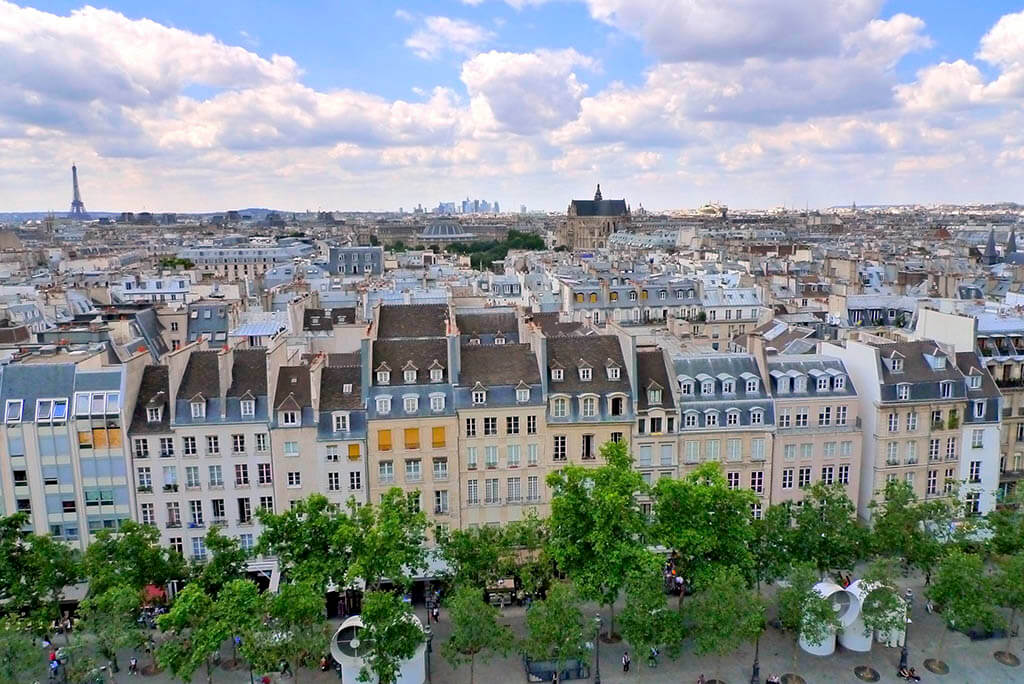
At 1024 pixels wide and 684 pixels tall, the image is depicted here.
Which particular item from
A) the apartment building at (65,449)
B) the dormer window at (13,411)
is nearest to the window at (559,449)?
the apartment building at (65,449)

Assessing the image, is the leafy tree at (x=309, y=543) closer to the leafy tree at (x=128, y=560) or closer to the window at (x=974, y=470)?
the leafy tree at (x=128, y=560)

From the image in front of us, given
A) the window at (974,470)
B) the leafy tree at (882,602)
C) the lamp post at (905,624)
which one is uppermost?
the window at (974,470)

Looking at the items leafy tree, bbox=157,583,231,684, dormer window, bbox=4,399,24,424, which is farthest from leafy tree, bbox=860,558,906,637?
dormer window, bbox=4,399,24,424

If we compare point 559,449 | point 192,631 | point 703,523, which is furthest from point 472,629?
point 559,449

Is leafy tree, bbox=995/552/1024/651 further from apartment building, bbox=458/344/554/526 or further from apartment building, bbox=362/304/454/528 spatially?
apartment building, bbox=362/304/454/528

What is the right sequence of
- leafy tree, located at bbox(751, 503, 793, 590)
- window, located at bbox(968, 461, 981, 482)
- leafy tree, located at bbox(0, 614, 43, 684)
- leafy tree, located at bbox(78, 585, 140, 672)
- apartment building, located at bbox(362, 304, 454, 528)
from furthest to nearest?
1. window, located at bbox(968, 461, 981, 482)
2. apartment building, located at bbox(362, 304, 454, 528)
3. leafy tree, located at bbox(751, 503, 793, 590)
4. leafy tree, located at bbox(78, 585, 140, 672)
5. leafy tree, located at bbox(0, 614, 43, 684)

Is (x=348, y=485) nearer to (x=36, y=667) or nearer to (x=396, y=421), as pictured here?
(x=396, y=421)
